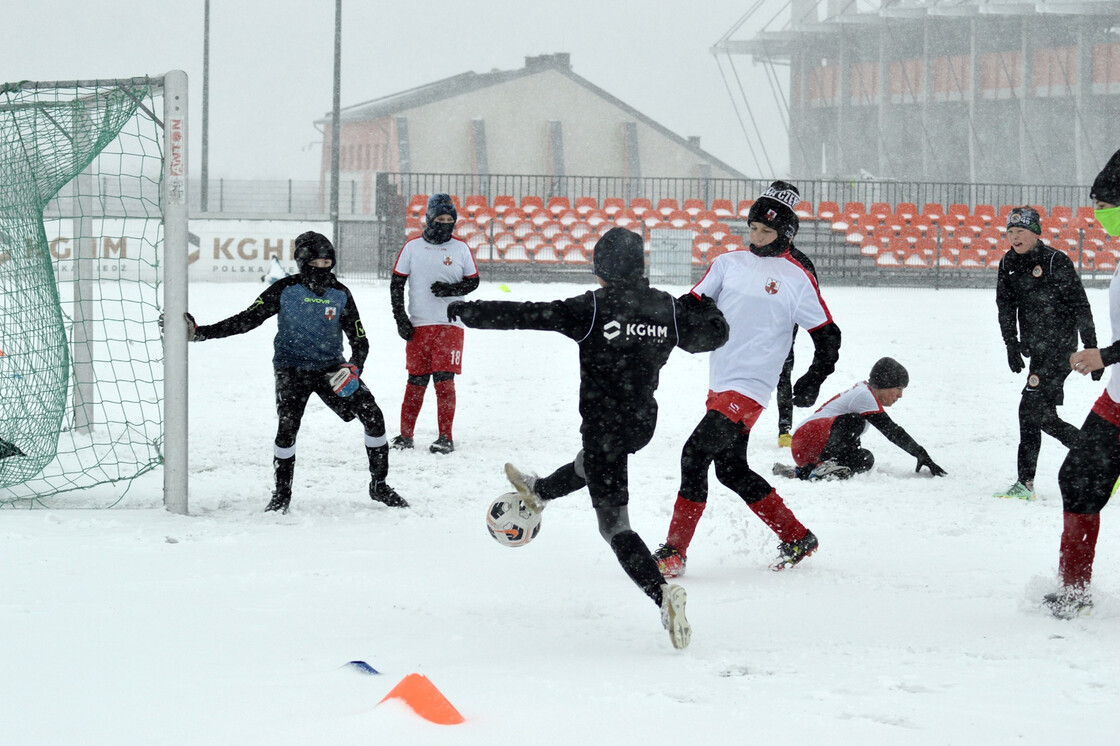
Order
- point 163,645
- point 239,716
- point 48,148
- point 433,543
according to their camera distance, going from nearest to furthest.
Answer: point 239,716
point 163,645
point 433,543
point 48,148

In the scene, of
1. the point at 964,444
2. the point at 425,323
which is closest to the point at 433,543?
the point at 425,323

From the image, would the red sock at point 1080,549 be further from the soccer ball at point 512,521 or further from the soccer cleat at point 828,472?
the soccer cleat at point 828,472

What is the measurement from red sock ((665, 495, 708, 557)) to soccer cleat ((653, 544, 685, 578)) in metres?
0.03

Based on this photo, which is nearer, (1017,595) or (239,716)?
(239,716)

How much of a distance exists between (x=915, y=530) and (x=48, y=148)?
5431mm

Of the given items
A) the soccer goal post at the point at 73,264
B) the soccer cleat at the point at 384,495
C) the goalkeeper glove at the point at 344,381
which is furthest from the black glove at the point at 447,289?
the soccer goal post at the point at 73,264

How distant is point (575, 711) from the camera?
3.41 meters

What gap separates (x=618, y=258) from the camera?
14.0 feet

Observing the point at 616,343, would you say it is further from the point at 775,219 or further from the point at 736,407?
the point at 775,219

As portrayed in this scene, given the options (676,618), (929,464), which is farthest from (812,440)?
(676,618)

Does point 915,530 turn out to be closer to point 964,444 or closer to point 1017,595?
point 1017,595

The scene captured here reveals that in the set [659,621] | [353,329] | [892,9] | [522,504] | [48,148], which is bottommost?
[659,621]

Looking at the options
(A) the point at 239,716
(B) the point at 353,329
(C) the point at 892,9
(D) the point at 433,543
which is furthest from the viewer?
(C) the point at 892,9

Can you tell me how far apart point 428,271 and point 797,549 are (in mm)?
4266
